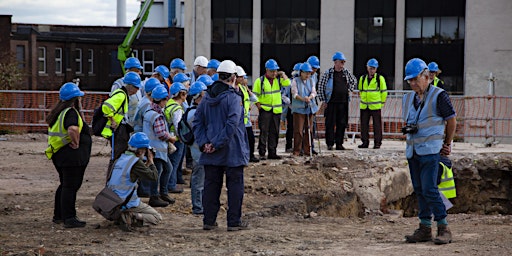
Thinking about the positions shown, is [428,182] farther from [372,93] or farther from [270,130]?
[372,93]

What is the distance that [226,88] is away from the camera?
1095 cm

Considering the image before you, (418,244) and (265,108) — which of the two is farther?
(265,108)

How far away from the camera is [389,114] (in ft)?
87.8

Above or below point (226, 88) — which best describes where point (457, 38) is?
above

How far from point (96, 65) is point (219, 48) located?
65.5ft

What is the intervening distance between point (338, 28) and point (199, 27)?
24.5 ft

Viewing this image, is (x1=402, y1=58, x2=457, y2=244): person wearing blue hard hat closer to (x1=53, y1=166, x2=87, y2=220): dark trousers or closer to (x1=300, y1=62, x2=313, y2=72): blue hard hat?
(x1=53, y1=166, x2=87, y2=220): dark trousers

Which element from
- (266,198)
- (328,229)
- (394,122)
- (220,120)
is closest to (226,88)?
(220,120)

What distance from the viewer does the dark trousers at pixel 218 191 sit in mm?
10914

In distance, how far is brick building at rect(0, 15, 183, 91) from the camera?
60.6 m

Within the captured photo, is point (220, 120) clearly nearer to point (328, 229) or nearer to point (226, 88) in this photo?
point (226, 88)

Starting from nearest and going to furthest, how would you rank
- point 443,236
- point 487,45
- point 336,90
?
point 443,236
point 336,90
point 487,45

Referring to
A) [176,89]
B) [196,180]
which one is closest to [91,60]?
[176,89]

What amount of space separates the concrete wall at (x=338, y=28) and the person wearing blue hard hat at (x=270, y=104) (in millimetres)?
26943
